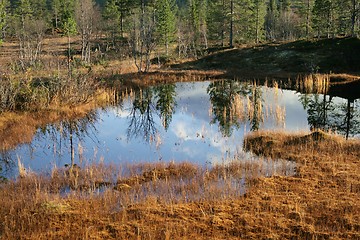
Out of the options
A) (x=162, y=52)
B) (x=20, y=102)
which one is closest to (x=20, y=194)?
(x=20, y=102)

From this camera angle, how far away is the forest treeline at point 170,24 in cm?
5534

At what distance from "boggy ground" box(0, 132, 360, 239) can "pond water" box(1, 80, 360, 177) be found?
1868mm

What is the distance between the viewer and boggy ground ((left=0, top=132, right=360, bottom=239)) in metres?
9.26

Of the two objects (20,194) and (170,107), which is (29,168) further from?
(170,107)

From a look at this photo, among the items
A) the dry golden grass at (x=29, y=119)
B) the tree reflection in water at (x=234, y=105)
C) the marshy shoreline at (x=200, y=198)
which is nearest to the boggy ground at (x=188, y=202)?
the marshy shoreline at (x=200, y=198)

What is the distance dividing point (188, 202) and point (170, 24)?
57303mm

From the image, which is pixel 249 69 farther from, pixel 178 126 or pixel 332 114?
pixel 178 126

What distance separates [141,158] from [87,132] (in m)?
5.84

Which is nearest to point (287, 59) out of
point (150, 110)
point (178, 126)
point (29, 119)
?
point (150, 110)

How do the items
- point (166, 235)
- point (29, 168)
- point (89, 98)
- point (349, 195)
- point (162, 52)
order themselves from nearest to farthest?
point (166, 235)
point (349, 195)
point (29, 168)
point (89, 98)
point (162, 52)

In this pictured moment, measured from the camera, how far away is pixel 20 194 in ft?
37.8

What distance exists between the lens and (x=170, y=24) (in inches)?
2549

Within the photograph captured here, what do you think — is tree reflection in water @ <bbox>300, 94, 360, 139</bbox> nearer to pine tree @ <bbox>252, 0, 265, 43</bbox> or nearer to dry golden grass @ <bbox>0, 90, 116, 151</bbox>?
dry golden grass @ <bbox>0, 90, 116, 151</bbox>

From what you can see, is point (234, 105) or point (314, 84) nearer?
point (234, 105)
